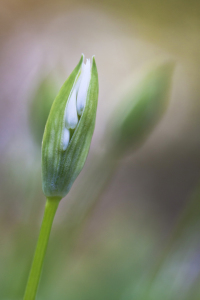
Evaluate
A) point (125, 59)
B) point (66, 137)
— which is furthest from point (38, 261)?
point (125, 59)

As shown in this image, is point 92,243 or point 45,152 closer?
point 45,152

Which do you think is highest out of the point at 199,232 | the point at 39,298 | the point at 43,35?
the point at 43,35

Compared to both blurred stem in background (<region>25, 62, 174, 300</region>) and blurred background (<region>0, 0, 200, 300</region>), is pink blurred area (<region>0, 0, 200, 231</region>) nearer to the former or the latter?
blurred background (<region>0, 0, 200, 300</region>)

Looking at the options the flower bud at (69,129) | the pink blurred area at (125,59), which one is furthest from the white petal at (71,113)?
the pink blurred area at (125,59)

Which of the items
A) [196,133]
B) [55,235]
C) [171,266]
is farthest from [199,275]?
[196,133]

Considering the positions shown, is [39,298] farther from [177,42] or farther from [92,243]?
[177,42]

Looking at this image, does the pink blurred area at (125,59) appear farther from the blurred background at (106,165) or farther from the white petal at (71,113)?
the white petal at (71,113)

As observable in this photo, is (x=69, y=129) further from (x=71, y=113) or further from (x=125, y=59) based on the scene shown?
(x=125, y=59)

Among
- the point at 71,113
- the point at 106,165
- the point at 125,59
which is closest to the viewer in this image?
the point at 71,113
